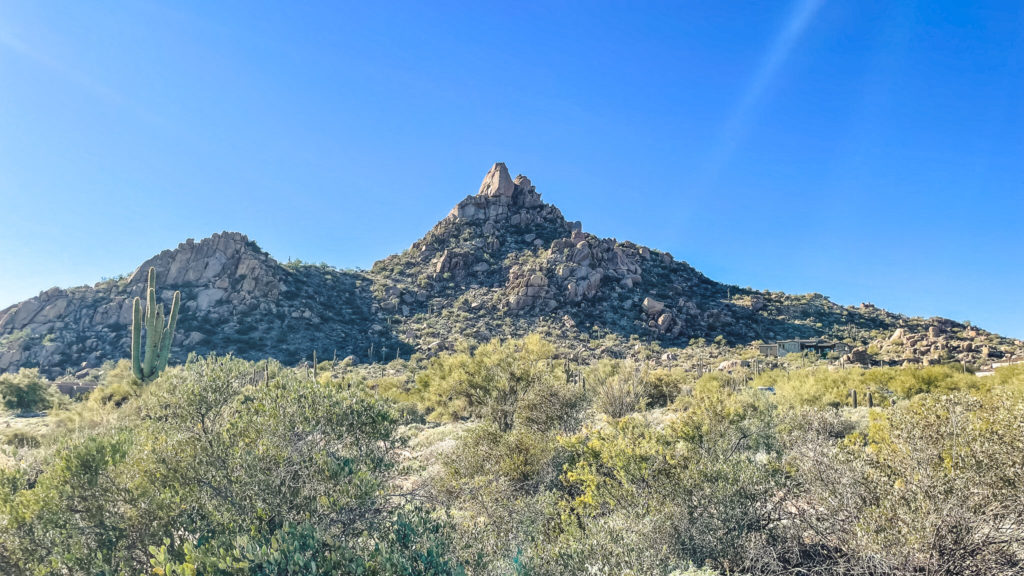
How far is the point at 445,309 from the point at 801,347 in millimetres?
36566

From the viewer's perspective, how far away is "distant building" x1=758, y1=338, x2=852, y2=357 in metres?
45.6

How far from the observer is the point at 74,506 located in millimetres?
6316

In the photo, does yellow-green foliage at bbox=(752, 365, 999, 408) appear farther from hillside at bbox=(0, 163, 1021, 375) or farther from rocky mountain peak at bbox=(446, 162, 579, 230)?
rocky mountain peak at bbox=(446, 162, 579, 230)

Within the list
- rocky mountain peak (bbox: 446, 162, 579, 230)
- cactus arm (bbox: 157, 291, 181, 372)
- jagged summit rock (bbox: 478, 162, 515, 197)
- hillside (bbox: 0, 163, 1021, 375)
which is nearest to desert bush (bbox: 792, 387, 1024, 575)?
cactus arm (bbox: 157, 291, 181, 372)

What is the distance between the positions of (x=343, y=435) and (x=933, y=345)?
47.7 m

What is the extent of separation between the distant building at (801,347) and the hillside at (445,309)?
2.65m

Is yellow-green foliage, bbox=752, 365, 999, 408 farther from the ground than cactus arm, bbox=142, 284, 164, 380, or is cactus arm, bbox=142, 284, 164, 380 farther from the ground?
cactus arm, bbox=142, 284, 164, 380

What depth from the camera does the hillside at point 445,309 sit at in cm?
4678

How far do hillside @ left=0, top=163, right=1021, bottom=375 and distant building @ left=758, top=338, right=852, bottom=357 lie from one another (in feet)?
8.71

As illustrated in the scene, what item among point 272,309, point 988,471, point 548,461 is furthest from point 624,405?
point 272,309

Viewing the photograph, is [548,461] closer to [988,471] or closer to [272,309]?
[988,471]

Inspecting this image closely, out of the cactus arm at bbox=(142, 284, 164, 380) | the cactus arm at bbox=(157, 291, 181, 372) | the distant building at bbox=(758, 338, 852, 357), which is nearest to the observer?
the cactus arm at bbox=(142, 284, 164, 380)

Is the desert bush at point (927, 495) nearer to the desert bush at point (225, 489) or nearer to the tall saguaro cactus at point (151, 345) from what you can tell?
the desert bush at point (225, 489)

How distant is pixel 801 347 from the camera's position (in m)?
48.2
